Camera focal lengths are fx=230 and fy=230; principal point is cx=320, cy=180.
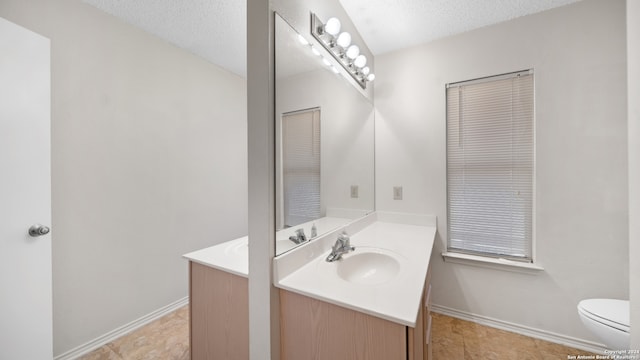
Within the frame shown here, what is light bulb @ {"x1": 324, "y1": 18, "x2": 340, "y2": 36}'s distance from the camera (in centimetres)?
132

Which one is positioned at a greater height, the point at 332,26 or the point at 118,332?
the point at 332,26

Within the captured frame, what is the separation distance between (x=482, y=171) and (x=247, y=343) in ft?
6.52

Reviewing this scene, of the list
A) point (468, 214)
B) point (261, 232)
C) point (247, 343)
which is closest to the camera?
point (261, 232)

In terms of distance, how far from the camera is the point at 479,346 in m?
1.60

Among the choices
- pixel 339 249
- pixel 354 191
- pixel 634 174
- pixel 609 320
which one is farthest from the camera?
pixel 354 191

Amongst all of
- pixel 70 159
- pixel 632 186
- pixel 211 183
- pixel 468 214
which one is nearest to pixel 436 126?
pixel 468 214

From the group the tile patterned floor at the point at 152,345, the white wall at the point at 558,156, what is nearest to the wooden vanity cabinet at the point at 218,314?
the tile patterned floor at the point at 152,345

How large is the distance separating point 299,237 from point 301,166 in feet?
1.27

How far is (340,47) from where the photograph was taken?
1545 millimetres

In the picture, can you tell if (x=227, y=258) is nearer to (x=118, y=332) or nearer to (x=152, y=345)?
(x=152, y=345)

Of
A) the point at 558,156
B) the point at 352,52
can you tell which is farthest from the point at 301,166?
the point at 558,156

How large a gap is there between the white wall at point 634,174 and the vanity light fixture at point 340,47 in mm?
1162

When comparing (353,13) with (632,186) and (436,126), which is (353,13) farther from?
(632,186)

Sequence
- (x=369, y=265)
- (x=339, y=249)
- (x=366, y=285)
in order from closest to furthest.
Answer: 1. (x=366, y=285)
2. (x=339, y=249)
3. (x=369, y=265)
